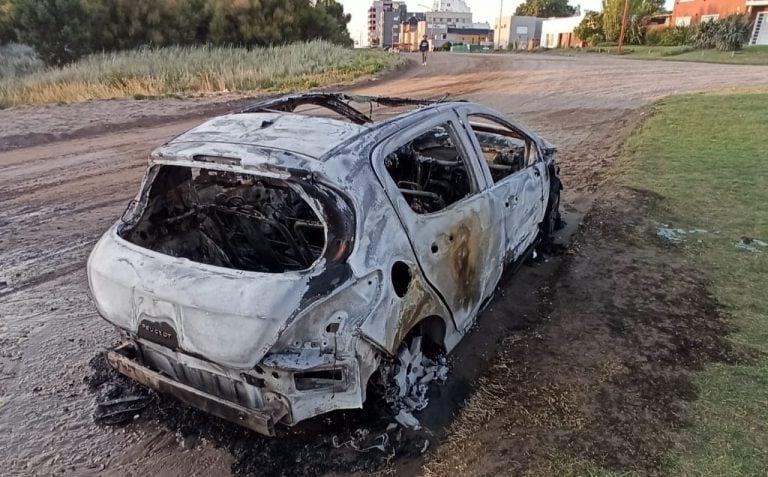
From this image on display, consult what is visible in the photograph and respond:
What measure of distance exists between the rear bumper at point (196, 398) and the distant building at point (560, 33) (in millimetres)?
58299

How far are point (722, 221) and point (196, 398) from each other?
5.99m

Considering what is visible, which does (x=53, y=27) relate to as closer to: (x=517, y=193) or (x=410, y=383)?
(x=517, y=193)

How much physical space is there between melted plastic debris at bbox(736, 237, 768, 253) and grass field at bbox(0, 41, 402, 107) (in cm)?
1526

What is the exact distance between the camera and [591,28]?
169 feet

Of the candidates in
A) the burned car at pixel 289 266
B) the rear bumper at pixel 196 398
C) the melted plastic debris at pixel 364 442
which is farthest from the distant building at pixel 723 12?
the rear bumper at pixel 196 398

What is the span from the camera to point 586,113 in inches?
525

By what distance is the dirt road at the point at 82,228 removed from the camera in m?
2.99

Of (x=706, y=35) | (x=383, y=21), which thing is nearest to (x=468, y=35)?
(x=383, y=21)

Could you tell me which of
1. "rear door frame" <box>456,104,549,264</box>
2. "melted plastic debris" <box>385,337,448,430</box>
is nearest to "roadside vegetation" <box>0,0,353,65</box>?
"rear door frame" <box>456,104,549,264</box>

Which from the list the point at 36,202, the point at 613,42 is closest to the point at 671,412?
the point at 36,202

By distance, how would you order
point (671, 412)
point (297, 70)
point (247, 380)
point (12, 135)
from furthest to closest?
1. point (297, 70)
2. point (12, 135)
3. point (671, 412)
4. point (247, 380)

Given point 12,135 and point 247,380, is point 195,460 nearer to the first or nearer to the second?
point 247,380

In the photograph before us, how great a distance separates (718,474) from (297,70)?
2183 centimetres

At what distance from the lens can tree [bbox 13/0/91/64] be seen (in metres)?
22.2
